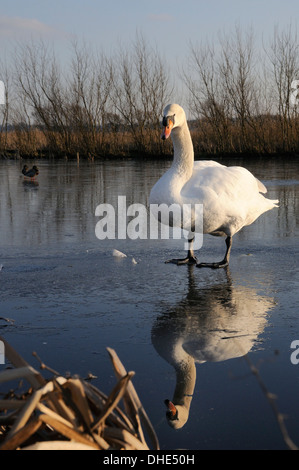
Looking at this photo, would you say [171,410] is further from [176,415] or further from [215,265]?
[215,265]

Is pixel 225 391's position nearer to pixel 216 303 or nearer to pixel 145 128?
pixel 216 303

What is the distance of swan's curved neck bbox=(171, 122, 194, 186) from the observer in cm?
546

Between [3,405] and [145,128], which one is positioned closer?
[3,405]

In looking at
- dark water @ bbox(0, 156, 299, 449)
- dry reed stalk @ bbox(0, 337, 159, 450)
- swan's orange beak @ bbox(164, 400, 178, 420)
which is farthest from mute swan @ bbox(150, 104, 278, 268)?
dry reed stalk @ bbox(0, 337, 159, 450)

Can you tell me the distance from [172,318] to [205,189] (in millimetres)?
1621

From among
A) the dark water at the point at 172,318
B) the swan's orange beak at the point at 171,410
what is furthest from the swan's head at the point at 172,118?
the swan's orange beak at the point at 171,410

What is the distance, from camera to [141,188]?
12.6m

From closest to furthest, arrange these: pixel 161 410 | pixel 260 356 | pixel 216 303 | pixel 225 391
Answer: pixel 161 410
pixel 225 391
pixel 260 356
pixel 216 303

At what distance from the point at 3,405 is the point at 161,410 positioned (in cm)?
100

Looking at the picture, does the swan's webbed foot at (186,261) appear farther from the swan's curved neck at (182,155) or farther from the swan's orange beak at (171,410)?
the swan's orange beak at (171,410)

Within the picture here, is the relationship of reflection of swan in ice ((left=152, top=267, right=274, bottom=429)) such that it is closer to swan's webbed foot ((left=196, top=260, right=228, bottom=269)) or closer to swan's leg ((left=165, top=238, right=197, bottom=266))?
swan's webbed foot ((left=196, top=260, right=228, bottom=269))

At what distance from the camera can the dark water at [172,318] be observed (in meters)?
2.54

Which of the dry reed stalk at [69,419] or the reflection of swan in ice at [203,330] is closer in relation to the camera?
the dry reed stalk at [69,419]

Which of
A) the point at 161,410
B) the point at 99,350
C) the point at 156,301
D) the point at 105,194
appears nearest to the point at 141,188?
the point at 105,194
